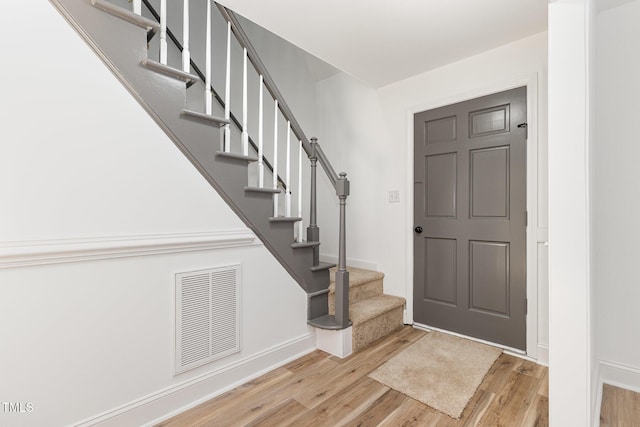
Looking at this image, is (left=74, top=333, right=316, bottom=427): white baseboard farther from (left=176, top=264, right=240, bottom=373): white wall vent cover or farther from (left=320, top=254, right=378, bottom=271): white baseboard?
(left=320, top=254, right=378, bottom=271): white baseboard

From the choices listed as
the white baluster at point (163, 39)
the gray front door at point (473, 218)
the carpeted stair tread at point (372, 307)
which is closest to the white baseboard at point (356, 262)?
the carpeted stair tread at point (372, 307)

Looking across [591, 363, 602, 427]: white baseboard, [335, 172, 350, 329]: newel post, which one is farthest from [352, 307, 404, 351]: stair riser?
[591, 363, 602, 427]: white baseboard

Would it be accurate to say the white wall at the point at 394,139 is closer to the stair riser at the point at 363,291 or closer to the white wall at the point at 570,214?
the stair riser at the point at 363,291

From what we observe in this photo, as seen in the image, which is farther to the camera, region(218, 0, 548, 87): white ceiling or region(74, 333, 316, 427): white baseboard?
region(218, 0, 548, 87): white ceiling

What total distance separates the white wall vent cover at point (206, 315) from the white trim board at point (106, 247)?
17 cm

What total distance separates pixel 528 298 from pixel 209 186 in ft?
8.00

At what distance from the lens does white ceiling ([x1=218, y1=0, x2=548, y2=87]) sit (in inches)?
75.4

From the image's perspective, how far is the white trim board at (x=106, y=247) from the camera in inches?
47.3

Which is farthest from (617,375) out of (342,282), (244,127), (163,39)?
(163,39)

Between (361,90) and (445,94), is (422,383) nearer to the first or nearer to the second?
(445,94)

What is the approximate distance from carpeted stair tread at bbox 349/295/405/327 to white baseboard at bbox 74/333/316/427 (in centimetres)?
48

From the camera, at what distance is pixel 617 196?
200 cm

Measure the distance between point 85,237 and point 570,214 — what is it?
2.16m

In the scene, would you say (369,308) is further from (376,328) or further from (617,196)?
(617,196)
